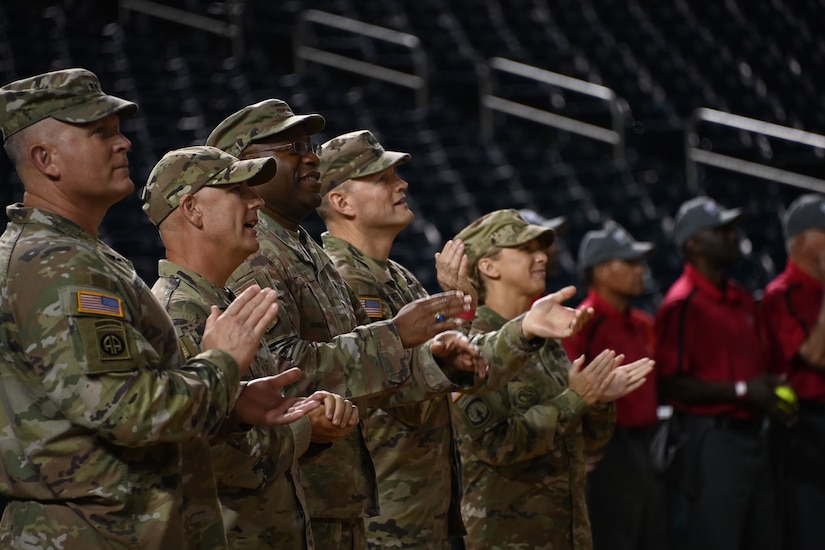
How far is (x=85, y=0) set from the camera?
11414 mm

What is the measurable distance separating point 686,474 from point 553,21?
25.7 ft

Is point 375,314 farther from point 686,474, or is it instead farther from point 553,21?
point 553,21

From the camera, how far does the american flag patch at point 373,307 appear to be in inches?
136

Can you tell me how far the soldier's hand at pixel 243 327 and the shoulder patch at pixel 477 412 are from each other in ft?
5.24

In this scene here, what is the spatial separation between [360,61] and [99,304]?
30.3 ft

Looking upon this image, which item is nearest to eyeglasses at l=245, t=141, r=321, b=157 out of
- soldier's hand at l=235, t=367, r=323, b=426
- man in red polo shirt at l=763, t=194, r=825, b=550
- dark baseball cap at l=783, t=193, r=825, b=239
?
soldier's hand at l=235, t=367, r=323, b=426

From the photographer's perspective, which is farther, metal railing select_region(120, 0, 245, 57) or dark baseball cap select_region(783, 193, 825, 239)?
metal railing select_region(120, 0, 245, 57)

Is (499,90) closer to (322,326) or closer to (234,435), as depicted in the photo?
(322,326)

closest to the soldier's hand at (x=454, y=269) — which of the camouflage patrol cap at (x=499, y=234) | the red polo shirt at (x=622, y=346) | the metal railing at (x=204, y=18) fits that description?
the camouflage patrol cap at (x=499, y=234)

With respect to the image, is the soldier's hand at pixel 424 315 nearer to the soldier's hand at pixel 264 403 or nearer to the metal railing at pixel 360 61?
the soldier's hand at pixel 264 403

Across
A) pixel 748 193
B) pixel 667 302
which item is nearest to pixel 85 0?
pixel 748 193

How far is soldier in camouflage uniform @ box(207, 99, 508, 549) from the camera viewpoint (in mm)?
2893

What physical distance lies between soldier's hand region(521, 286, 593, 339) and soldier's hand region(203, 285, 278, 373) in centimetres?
114

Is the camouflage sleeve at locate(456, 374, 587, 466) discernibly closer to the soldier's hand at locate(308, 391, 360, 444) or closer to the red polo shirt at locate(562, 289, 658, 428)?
the soldier's hand at locate(308, 391, 360, 444)
